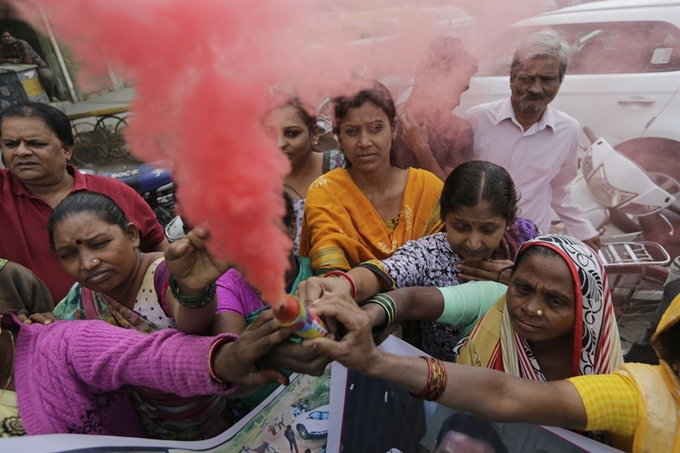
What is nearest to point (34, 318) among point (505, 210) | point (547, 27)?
point (505, 210)

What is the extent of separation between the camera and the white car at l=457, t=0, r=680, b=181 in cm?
463

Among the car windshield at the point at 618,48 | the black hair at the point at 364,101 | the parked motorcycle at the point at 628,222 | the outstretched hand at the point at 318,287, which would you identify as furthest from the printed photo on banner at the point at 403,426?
the car windshield at the point at 618,48

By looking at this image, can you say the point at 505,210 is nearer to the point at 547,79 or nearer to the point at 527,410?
the point at 527,410

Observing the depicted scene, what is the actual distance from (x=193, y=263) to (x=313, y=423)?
2.22 ft

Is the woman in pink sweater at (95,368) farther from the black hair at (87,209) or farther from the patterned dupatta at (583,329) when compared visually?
the patterned dupatta at (583,329)

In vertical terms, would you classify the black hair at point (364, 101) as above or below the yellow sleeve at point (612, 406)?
above

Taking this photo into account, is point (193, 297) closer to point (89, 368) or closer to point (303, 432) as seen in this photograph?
point (89, 368)

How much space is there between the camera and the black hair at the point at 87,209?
172 cm

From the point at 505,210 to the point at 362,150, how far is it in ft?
2.43

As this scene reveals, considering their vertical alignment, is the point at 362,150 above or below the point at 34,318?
above

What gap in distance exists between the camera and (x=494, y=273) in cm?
197

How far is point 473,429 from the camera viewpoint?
142 centimetres

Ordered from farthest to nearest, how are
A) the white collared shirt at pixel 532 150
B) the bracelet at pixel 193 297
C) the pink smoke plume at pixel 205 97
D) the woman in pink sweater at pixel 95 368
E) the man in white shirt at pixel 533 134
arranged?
the white collared shirt at pixel 532 150, the man in white shirt at pixel 533 134, the bracelet at pixel 193 297, the woman in pink sweater at pixel 95 368, the pink smoke plume at pixel 205 97

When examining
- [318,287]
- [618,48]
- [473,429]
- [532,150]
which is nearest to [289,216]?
[318,287]
